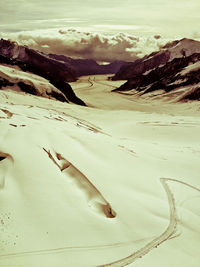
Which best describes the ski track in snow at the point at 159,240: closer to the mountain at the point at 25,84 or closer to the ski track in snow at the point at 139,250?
the ski track in snow at the point at 139,250

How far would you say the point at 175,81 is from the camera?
11712cm

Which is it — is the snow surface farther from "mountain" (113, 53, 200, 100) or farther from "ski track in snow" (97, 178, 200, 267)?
"mountain" (113, 53, 200, 100)

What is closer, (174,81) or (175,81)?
(175,81)

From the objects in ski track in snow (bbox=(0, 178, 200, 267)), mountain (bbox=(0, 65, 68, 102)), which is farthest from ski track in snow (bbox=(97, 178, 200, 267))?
mountain (bbox=(0, 65, 68, 102))

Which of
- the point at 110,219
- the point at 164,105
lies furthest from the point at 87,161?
the point at 164,105

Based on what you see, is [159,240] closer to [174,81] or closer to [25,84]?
[25,84]

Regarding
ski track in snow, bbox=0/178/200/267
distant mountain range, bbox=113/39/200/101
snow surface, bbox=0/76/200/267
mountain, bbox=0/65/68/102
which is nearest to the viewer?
ski track in snow, bbox=0/178/200/267

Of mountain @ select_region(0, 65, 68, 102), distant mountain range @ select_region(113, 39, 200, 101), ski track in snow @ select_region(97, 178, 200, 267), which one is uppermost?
ski track in snow @ select_region(97, 178, 200, 267)

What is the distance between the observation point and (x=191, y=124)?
4219 cm

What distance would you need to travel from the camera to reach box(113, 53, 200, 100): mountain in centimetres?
10347

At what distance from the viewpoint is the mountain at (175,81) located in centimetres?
10347

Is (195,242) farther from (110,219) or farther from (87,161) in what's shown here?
(87,161)

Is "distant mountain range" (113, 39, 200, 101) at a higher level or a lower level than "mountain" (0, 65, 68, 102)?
lower

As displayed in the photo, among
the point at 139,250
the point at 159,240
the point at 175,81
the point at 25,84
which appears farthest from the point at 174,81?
the point at 139,250
